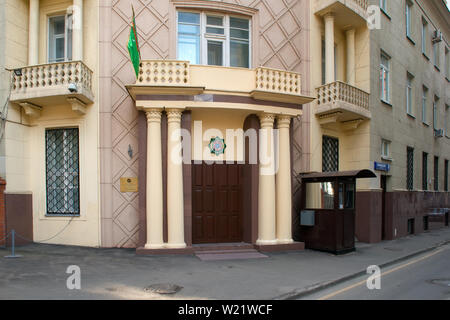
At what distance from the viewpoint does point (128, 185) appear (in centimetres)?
1145

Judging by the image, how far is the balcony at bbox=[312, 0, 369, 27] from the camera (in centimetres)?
1351

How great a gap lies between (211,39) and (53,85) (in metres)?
5.11

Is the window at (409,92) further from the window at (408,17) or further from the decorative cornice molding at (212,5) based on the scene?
the decorative cornice molding at (212,5)

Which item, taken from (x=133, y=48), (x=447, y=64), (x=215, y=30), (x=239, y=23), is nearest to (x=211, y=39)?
(x=215, y=30)

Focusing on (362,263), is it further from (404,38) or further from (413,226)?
(404,38)

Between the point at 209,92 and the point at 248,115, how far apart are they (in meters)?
1.64

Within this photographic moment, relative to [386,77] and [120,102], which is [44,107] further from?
[386,77]

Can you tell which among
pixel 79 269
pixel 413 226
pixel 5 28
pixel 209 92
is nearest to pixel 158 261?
pixel 79 269

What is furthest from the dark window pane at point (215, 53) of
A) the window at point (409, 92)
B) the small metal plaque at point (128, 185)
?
the window at point (409, 92)

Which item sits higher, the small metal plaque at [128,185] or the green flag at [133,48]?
the green flag at [133,48]

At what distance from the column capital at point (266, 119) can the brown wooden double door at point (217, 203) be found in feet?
5.34

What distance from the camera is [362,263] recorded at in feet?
33.6

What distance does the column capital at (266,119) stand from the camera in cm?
1170

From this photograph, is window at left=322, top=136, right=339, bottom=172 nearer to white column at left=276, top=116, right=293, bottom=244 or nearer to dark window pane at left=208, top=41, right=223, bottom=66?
white column at left=276, top=116, right=293, bottom=244
